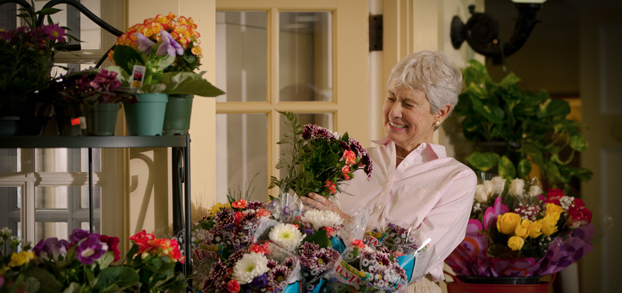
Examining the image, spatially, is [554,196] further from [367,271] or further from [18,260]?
[18,260]

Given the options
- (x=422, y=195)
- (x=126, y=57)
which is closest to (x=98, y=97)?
(x=126, y=57)

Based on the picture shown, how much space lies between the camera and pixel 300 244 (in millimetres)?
1185

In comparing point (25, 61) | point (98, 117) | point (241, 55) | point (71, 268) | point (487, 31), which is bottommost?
point (71, 268)

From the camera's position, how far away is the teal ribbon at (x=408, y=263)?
1282 mm

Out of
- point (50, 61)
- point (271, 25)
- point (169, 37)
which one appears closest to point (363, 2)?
point (271, 25)

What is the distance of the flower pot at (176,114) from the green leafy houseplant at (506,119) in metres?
1.55

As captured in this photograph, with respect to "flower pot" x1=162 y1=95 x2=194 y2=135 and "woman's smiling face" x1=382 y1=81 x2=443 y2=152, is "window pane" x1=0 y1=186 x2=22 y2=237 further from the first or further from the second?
"woman's smiling face" x1=382 y1=81 x2=443 y2=152

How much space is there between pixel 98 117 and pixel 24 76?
21 cm

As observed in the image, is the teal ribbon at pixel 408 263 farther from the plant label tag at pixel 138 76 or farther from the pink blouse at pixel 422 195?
the plant label tag at pixel 138 76

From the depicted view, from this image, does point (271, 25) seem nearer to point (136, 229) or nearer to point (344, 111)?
point (344, 111)

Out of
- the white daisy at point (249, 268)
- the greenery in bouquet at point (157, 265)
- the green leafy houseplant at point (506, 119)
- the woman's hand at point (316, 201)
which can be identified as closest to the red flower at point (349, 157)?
the woman's hand at point (316, 201)

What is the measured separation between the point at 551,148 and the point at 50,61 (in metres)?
2.26

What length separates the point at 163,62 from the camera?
116 centimetres

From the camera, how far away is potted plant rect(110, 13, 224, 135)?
1130 millimetres
